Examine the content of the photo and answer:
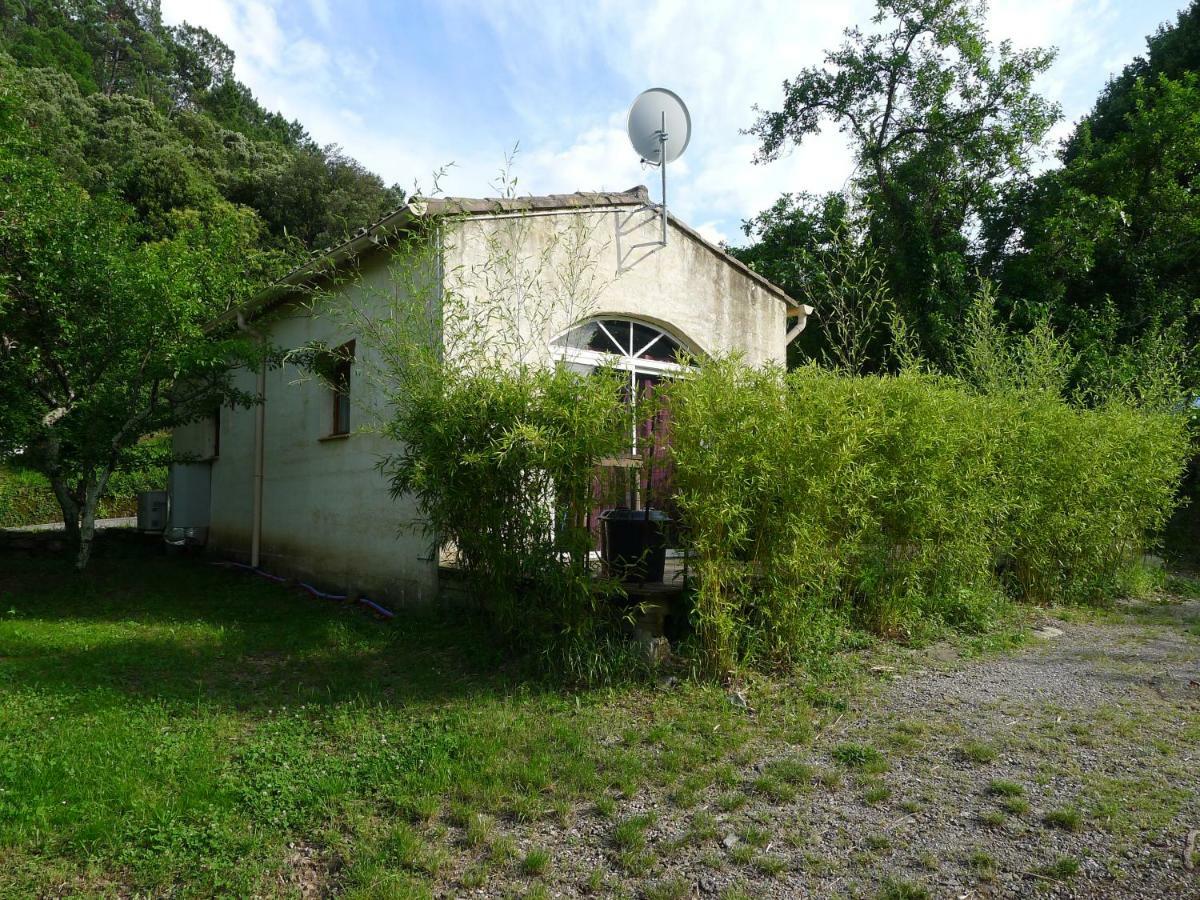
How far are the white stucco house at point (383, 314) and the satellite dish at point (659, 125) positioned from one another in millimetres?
567

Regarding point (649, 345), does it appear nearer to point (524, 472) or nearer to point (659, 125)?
point (659, 125)

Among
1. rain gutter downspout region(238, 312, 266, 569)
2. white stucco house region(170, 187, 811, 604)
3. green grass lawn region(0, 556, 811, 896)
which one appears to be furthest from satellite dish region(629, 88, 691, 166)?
Result: rain gutter downspout region(238, 312, 266, 569)

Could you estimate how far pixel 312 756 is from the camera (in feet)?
12.2

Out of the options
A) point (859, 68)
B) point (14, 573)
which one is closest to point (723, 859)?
point (14, 573)

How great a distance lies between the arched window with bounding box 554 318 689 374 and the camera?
25.0 ft

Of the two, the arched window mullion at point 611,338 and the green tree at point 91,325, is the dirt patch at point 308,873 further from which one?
the green tree at point 91,325

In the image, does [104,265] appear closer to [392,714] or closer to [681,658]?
Answer: [392,714]

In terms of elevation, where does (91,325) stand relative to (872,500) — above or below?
above

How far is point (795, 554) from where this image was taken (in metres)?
4.57

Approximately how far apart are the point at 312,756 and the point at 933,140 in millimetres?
15662

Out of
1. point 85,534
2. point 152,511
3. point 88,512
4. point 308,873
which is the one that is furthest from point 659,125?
point 152,511

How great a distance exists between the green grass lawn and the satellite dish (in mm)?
4886

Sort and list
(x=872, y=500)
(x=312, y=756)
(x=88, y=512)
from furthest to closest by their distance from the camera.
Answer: (x=88, y=512), (x=872, y=500), (x=312, y=756)

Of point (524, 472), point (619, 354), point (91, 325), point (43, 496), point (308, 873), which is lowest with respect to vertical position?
point (308, 873)
